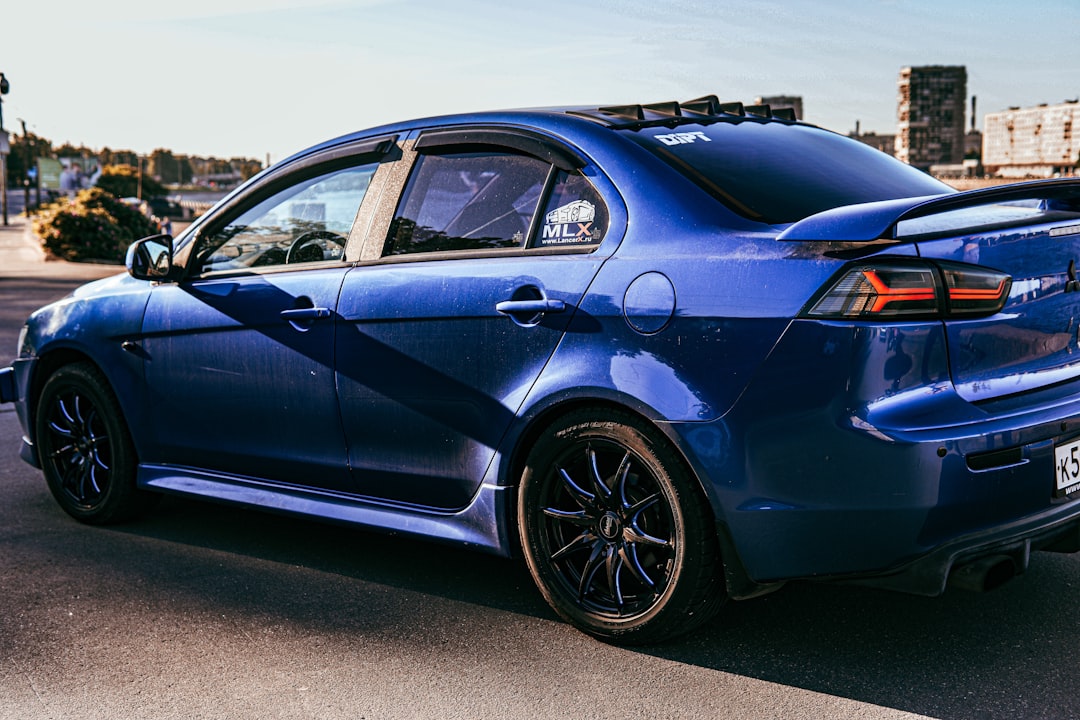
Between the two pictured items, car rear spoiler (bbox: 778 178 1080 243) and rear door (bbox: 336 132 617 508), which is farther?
rear door (bbox: 336 132 617 508)

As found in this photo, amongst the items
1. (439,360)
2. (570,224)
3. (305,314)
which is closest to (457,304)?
(439,360)

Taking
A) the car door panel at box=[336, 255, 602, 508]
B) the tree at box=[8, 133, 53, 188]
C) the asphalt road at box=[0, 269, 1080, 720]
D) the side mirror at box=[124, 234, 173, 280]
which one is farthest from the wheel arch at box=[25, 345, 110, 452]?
the tree at box=[8, 133, 53, 188]

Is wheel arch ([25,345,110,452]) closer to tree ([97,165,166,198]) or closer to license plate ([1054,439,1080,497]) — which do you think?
license plate ([1054,439,1080,497])

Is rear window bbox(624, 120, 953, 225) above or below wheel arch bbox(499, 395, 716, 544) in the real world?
above

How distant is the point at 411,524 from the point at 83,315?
2.12 metres

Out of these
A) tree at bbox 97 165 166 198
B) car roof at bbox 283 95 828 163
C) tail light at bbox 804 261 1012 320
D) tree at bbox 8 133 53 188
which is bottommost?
tail light at bbox 804 261 1012 320

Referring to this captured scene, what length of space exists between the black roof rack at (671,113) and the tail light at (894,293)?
109 cm

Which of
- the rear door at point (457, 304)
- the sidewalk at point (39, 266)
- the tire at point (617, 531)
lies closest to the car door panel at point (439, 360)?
the rear door at point (457, 304)

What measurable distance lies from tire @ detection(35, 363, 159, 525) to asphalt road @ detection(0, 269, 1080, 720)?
1.47 ft

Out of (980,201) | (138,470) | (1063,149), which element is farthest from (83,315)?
(1063,149)

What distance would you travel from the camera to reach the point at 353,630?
3922 mm

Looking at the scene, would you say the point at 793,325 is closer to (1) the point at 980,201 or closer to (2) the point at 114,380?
(1) the point at 980,201

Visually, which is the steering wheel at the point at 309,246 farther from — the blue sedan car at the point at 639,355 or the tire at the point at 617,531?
the tire at the point at 617,531

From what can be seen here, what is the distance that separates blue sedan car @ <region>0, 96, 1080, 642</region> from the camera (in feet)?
10.4
